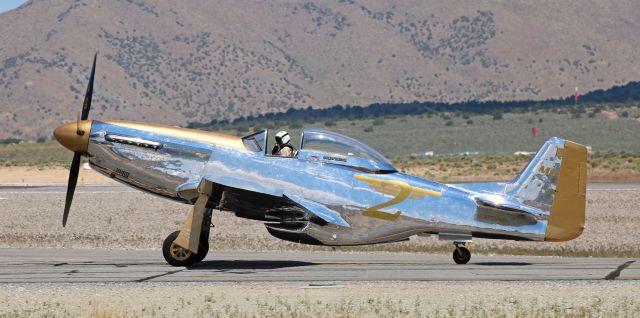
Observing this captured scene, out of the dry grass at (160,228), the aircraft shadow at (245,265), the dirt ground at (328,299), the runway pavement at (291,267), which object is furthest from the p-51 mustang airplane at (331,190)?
the dry grass at (160,228)

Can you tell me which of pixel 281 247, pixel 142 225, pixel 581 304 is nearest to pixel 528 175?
pixel 581 304

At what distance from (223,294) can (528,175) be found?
6221 millimetres

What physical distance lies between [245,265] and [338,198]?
7.64 ft

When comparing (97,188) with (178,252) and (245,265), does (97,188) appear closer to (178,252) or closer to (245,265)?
(245,265)

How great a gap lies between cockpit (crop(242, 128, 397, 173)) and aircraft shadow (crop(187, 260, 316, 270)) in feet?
6.71

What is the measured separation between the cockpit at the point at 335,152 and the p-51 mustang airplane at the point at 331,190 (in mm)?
17

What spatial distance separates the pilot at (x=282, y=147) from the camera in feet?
62.8

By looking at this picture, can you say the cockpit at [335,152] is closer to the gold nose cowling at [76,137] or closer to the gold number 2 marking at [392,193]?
the gold number 2 marking at [392,193]

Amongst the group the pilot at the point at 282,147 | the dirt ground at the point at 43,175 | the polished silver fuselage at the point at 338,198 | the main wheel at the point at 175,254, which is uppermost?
the pilot at the point at 282,147

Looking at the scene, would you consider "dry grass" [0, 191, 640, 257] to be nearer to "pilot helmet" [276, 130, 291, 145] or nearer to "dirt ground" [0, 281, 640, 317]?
"pilot helmet" [276, 130, 291, 145]

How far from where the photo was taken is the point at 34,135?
574 ft

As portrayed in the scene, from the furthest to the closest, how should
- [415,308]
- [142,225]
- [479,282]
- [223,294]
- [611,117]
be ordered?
[611,117], [142,225], [479,282], [223,294], [415,308]

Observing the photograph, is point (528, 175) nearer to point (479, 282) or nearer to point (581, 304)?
point (479, 282)

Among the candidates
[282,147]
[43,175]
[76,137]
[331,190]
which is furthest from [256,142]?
[43,175]
